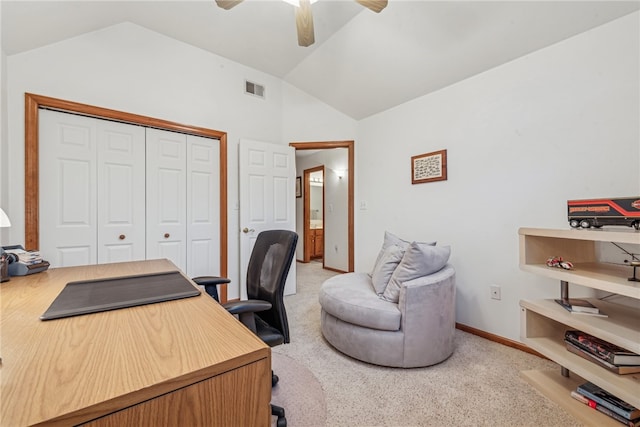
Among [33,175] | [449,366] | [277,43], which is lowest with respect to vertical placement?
[449,366]

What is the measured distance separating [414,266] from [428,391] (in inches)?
Answer: 28.9

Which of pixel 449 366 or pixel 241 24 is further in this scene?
pixel 241 24

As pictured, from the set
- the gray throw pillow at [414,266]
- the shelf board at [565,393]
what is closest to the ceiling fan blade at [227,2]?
the gray throw pillow at [414,266]

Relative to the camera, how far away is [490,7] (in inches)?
72.5

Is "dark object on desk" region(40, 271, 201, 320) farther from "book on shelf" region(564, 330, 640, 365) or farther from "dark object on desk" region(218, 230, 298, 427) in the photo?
"book on shelf" region(564, 330, 640, 365)

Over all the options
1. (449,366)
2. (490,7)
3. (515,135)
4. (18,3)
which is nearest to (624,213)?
(515,135)

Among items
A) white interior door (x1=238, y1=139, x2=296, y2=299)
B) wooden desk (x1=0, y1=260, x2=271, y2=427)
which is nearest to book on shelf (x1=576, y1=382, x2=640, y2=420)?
wooden desk (x1=0, y1=260, x2=271, y2=427)

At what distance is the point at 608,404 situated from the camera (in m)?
1.33

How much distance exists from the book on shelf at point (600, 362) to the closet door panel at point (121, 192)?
129 inches

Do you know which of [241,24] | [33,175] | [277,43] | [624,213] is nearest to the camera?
[624,213]

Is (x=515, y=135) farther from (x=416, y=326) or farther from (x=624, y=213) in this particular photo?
(x=416, y=326)

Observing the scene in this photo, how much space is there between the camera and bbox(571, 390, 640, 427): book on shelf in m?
1.24

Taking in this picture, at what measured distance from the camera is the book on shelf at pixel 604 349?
126 cm

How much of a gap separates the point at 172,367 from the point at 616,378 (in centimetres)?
181
